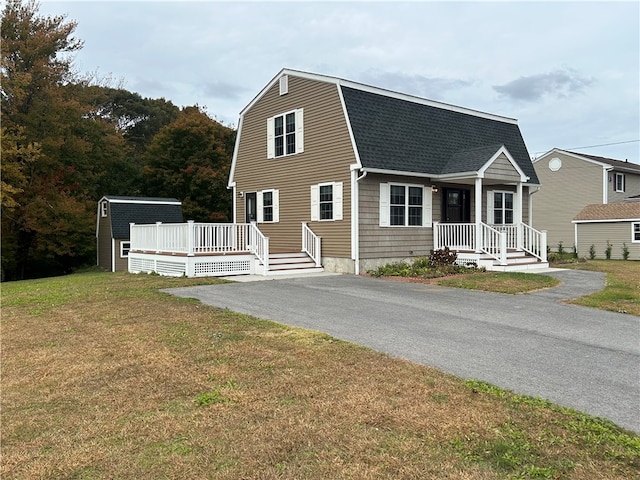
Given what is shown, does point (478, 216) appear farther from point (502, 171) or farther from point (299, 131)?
point (299, 131)

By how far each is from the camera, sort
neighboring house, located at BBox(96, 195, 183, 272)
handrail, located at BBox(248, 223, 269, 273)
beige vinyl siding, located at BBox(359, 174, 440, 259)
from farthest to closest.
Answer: neighboring house, located at BBox(96, 195, 183, 272)
beige vinyl siding, located at BBox(359, 174, 440, 259)
handrail, located at BBox(248, 223, 269, 273)

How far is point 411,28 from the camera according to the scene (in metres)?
13.1

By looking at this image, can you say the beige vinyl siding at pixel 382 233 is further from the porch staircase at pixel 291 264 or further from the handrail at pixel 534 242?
the handrail at pixel 534 242

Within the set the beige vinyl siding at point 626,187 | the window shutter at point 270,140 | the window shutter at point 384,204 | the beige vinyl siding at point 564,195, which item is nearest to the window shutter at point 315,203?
the window shutter at point 384,204

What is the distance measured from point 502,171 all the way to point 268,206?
8324mm

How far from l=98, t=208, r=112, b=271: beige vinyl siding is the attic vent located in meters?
16.1

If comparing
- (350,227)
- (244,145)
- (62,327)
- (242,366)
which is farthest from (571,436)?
(244,145)

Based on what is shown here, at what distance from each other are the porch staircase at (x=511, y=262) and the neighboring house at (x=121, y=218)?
19.1m

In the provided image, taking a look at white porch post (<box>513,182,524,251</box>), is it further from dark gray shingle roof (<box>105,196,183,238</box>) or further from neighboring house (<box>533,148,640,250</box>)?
dark gray shingle roof (<box>105,196,183,238</box>)

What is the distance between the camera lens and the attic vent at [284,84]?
1695 cm

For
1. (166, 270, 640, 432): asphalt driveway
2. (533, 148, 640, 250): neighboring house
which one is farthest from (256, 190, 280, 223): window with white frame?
(533, 148, 640, 250): neighboring house

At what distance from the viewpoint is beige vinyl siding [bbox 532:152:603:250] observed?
3012 cm

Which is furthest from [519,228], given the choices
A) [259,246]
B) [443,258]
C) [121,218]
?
[121,218]

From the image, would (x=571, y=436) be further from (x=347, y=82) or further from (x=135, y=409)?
(x=347, y=82)
